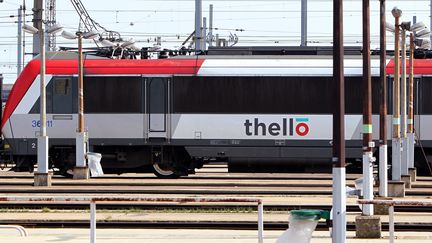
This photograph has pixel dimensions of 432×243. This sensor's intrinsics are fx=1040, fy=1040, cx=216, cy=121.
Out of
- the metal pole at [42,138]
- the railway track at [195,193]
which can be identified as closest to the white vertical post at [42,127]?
the metal pole at [42,138]

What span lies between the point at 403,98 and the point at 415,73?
2.44 m

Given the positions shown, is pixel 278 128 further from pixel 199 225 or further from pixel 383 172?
pixel 199 225

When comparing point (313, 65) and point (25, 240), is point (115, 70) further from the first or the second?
point (25, 240)

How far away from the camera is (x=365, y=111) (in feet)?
60.2

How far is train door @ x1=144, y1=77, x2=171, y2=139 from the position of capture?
104 ft

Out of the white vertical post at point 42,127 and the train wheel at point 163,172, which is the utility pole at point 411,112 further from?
the white vertical post at point 42,127

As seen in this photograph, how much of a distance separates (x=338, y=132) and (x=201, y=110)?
18893mm

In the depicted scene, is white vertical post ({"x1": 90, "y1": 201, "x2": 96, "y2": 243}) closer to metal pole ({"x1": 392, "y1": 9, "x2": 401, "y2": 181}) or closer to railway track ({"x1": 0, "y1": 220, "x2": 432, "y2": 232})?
railway track ({"x1": 0, "y1": 220, "x2": 432, "y2": 232})

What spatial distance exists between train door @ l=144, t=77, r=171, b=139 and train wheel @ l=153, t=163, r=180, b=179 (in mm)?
1248

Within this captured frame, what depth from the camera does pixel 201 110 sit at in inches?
1257

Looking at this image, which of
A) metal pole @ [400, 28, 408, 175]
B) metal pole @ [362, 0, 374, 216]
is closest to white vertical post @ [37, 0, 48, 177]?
metal pole @ [400, 28, 408, 175]

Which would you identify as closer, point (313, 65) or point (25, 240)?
point (25, 240)

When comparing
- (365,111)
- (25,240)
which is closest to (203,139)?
(365,111)

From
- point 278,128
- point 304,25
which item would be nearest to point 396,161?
point 278,128
